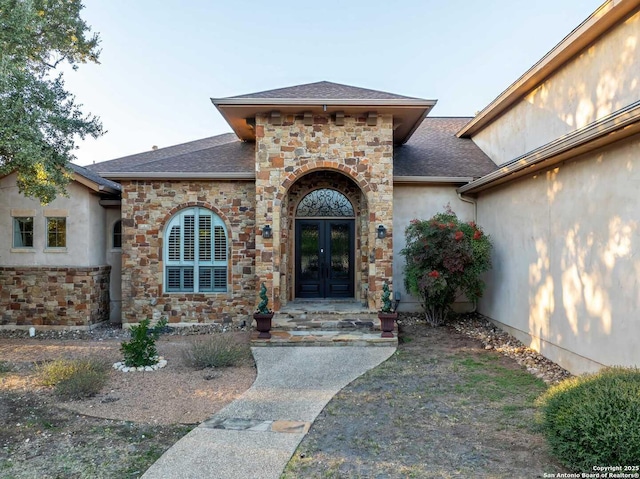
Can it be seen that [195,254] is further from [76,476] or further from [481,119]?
[481,119]

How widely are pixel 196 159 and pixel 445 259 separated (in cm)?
697

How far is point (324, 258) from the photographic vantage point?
442 inches

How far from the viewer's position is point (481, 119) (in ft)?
39.6

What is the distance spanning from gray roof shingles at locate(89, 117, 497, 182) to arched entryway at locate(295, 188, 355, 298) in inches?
71.8

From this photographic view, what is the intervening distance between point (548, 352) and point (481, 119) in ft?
24.8

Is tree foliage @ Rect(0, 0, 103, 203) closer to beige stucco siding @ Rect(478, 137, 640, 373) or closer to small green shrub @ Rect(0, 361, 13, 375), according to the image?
small green shrub @ Rect(0, 361, 13, 375)

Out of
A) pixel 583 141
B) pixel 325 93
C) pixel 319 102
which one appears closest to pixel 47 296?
pixel 319 102

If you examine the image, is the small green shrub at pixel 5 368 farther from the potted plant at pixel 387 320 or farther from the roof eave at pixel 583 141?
the roof eave at pixel 583 141

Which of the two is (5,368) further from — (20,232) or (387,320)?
(387,320)

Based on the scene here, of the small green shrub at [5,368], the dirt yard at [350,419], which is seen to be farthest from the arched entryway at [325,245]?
the small green shrub at [5,368]

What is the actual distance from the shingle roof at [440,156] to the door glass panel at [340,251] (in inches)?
83.3

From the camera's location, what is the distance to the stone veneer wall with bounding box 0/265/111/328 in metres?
10.2

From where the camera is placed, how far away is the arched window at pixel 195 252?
10.4m

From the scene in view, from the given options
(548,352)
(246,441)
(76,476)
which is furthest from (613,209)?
(76,476)
